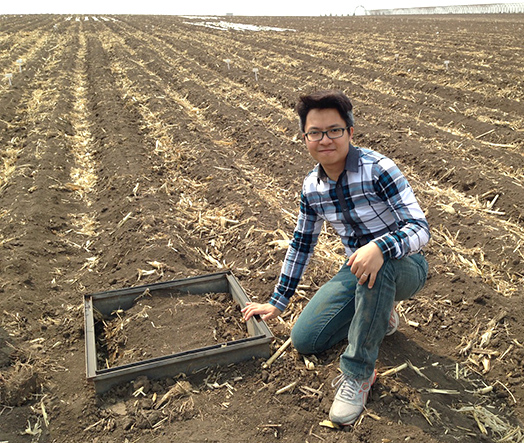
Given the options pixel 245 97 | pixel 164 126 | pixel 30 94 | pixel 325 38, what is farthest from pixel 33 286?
pixel 325 38

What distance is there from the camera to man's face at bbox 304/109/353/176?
2.68 meters

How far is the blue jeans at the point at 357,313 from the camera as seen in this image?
8.48 ft

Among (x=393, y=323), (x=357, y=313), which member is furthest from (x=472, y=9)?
(x=357, y=313)

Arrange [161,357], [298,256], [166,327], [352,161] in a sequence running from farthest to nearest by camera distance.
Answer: [166,327], [298,256], [161,357], [352,161]

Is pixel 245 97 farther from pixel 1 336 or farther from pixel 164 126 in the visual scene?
pixel 1 336

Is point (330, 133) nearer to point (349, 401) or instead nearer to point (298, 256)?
point (298, 256)

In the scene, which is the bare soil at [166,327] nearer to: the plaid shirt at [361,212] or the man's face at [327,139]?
the plaid shirt at [361,212]

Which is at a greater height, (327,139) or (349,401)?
(327,139)

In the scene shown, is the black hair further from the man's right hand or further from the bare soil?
the bare soil

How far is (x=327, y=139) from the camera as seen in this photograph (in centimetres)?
270

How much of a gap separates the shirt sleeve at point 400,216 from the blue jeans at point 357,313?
0.11m

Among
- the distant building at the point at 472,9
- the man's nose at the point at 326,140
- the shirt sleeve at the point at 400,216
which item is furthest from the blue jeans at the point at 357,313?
the distant building at the point at 472,9

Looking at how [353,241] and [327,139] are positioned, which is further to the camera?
[353,241]

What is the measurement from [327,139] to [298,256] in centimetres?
80
